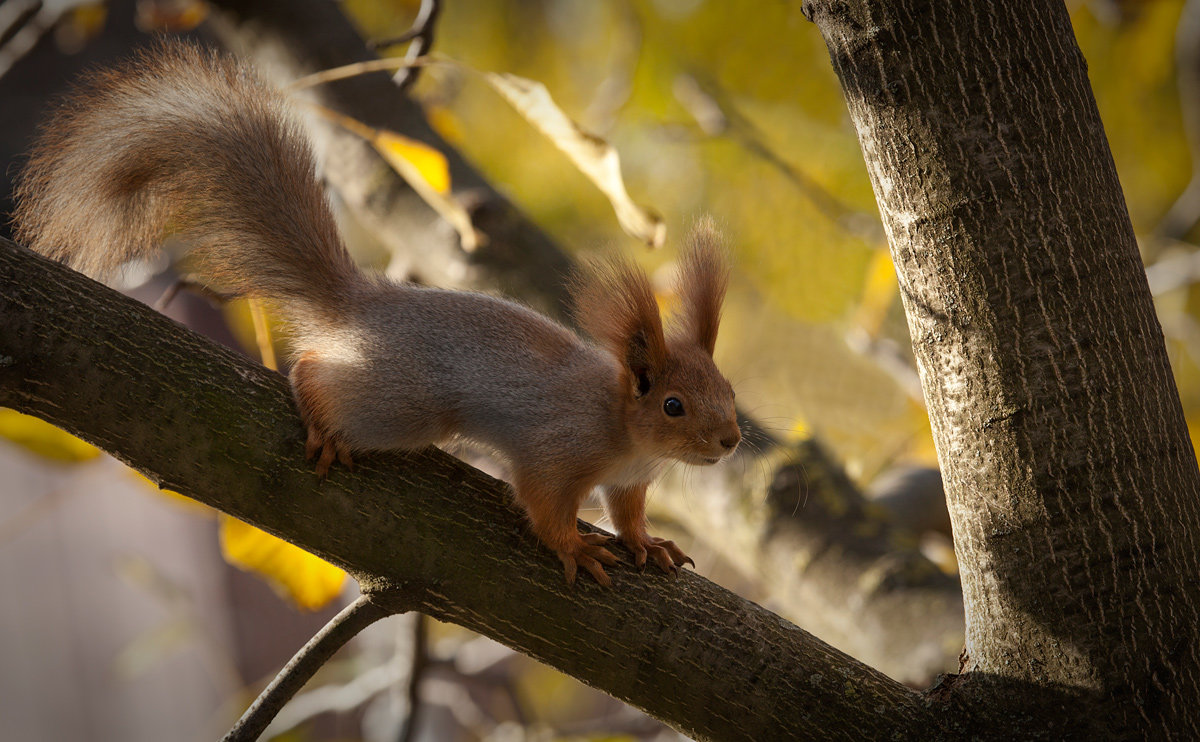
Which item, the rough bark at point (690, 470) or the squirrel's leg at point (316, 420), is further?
the rough bark at point (690, 470)

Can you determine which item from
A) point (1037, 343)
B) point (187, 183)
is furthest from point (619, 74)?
point (1037, 343)

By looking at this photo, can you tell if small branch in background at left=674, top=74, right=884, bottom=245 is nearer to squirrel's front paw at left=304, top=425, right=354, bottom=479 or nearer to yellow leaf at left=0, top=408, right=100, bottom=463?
squirrel's front paw at left=304, top=425, right=354, bottom=479

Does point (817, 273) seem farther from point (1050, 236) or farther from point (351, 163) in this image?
point (1050, 236)

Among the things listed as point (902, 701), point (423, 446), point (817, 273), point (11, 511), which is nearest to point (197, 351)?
point (423, 446)

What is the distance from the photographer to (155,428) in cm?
84

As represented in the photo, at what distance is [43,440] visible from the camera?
4.48ft

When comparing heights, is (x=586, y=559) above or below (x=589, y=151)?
below

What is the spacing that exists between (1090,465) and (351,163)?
150 cm

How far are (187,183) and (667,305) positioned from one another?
2.13 ft

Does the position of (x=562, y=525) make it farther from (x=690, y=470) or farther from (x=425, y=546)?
(x=690, y=470)

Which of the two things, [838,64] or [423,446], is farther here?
[423,446]

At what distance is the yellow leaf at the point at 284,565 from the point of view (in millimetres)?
1312

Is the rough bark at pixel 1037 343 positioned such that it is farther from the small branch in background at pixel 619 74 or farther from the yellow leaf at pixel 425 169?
the small branch in background at pixel 619 74

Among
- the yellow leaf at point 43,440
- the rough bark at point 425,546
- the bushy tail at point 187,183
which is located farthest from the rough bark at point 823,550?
the yellow leaf at point 43,440
